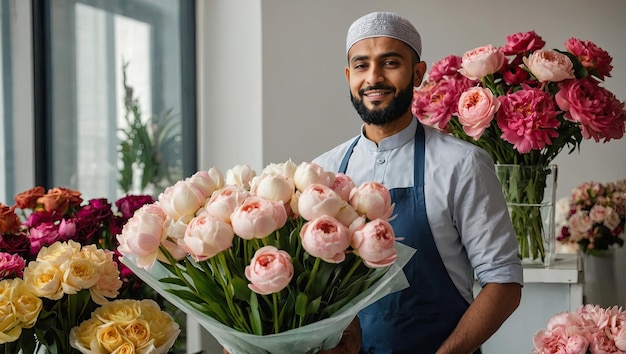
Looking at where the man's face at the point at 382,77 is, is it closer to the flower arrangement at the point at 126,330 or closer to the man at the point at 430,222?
the man at the point at 430,222

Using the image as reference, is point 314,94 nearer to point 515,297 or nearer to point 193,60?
point 193,60

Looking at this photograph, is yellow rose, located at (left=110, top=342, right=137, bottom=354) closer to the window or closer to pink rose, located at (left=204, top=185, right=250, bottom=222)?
pink rose, located at (left=204, top=185, right=250, bottom=222)

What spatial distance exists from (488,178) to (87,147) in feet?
7.87

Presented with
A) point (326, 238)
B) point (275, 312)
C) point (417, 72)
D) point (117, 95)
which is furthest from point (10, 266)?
point (117, 95)

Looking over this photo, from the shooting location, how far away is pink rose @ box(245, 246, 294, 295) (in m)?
1.12

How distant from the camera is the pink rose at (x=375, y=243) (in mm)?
1146

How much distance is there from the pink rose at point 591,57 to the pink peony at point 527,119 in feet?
0.56

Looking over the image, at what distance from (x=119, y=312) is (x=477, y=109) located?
48.6 inches

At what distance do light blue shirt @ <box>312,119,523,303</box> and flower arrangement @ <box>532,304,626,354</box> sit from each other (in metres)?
0.26

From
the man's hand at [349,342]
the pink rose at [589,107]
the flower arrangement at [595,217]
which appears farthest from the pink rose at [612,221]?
the man's hand at [349,342]

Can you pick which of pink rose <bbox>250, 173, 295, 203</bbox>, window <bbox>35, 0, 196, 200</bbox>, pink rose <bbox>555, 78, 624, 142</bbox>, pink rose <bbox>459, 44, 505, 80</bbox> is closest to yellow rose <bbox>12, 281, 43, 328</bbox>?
pink rose <bbox>250, 173, 295, 203</bbox>

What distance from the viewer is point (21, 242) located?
1517mm

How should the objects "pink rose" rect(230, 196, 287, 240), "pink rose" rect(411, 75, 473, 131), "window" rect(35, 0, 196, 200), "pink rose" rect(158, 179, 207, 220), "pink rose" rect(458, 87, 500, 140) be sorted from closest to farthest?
"pink rose" rect(230, 196, 287, 240), "pink rose" rect(158, 179, 207, 220), "pink rose" rect(458, 87, 500, 140), "pink rose" rect(411, 75, 473, 131), "window" rect(35, 0, 196, 200)

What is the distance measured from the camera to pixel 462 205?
176 centimetres
